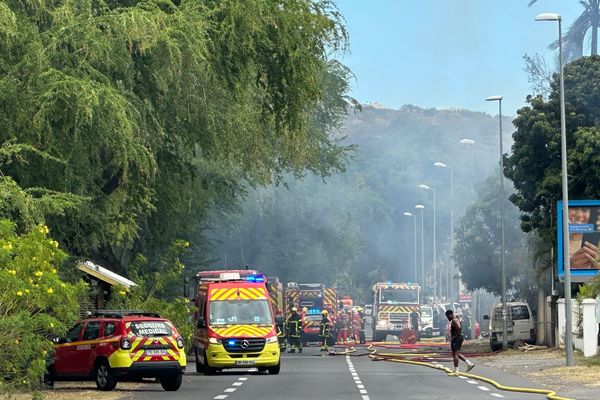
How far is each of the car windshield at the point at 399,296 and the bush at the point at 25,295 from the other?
171 ft

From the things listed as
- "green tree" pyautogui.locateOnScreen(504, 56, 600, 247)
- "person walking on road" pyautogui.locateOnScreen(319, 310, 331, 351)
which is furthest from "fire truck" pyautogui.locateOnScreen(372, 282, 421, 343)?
"green tree" pyautogui.locateOnScreen(504, 56, 600, 247)

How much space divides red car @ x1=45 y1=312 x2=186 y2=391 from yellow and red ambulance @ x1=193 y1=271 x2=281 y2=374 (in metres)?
6.31

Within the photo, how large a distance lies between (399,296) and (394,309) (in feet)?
2.80

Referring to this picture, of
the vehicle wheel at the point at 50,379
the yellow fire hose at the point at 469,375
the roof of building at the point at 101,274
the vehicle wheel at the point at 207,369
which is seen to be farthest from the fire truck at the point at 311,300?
the vehicle wheel at the point at 50,379

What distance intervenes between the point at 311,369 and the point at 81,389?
11.9 meters

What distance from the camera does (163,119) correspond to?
2847 centimetres

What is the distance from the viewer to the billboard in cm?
4938

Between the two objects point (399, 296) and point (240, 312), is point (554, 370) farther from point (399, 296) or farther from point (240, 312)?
point (399, 296)

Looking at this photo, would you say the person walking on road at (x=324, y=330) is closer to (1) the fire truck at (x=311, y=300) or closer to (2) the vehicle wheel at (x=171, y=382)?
(1) the fire truck at (x=311, y=300)

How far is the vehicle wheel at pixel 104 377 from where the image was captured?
3000cm

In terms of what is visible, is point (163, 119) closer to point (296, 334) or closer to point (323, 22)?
point (323, 22)

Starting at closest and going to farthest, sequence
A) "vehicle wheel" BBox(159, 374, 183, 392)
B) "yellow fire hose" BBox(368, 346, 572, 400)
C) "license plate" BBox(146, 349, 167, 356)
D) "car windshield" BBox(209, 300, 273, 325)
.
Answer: "yellow fire hose" BBox(368, 346, 572, 400), "license plate" BBox(146, 349, 167, 356), "vehicle wheel" BBox(159, 374, 183, 392), "car windshield" BBox(209, 300, 273, 325)

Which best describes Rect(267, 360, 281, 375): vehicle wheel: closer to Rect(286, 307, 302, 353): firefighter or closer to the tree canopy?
the tree canopy

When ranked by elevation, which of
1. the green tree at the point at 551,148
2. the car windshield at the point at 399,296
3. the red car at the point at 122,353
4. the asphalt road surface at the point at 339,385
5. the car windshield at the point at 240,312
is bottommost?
the asphalt road surface at the point at 339,385
